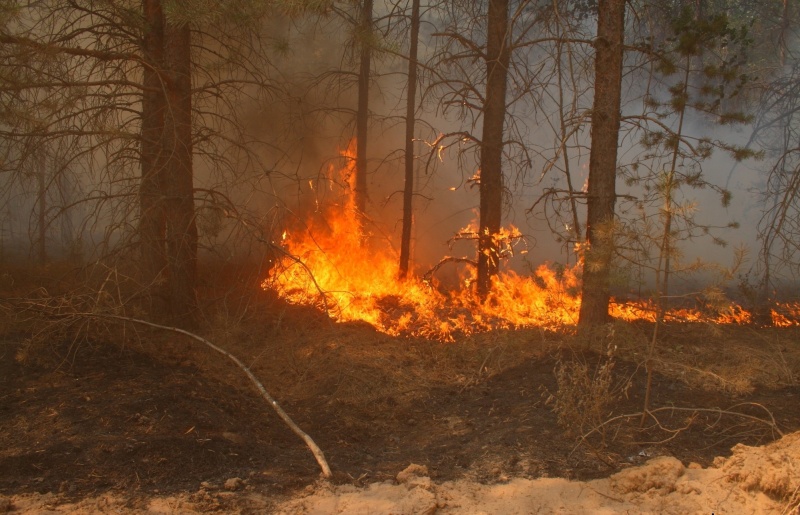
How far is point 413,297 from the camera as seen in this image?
36.8 feet

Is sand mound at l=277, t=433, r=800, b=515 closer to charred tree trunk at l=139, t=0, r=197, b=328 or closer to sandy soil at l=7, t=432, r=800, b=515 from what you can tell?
sandy soil at l=7, t=432, r=800, b=515

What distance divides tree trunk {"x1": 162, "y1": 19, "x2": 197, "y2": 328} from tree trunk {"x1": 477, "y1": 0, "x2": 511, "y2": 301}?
486 centimetres

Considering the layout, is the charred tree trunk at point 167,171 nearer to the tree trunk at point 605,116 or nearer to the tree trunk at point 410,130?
the tree trunk at point 410,130

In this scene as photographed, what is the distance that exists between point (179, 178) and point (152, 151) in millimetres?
474

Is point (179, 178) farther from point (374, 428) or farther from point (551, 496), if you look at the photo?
point (551, 496)

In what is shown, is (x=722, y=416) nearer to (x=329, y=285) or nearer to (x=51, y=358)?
(x=51, y=358)

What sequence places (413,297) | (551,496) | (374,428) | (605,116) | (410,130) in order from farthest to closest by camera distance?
(410,130)
(413,297)
(605,116)
(374,428)
(551,496)

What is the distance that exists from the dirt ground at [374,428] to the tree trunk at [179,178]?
0.76 m

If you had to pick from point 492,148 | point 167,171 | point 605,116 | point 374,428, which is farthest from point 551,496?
point 492,148

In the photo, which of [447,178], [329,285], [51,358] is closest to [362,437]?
[51,358]

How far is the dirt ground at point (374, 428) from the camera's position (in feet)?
13.0

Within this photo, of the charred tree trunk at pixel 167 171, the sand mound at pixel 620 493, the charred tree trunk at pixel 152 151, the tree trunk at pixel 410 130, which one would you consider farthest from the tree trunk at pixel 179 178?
the tree trunk at pixel 410 130

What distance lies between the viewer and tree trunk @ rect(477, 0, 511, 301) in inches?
409

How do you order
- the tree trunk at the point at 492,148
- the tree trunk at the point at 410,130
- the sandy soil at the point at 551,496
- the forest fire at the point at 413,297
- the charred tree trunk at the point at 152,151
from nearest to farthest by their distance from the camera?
the sandy soil at the point at 551,496 < the charred tree trunk at the point at 152,151 < the forest fire at the point at 413,297 < the tree trunk at the point at 492,148 < the tree trunk at the point at 410,130
